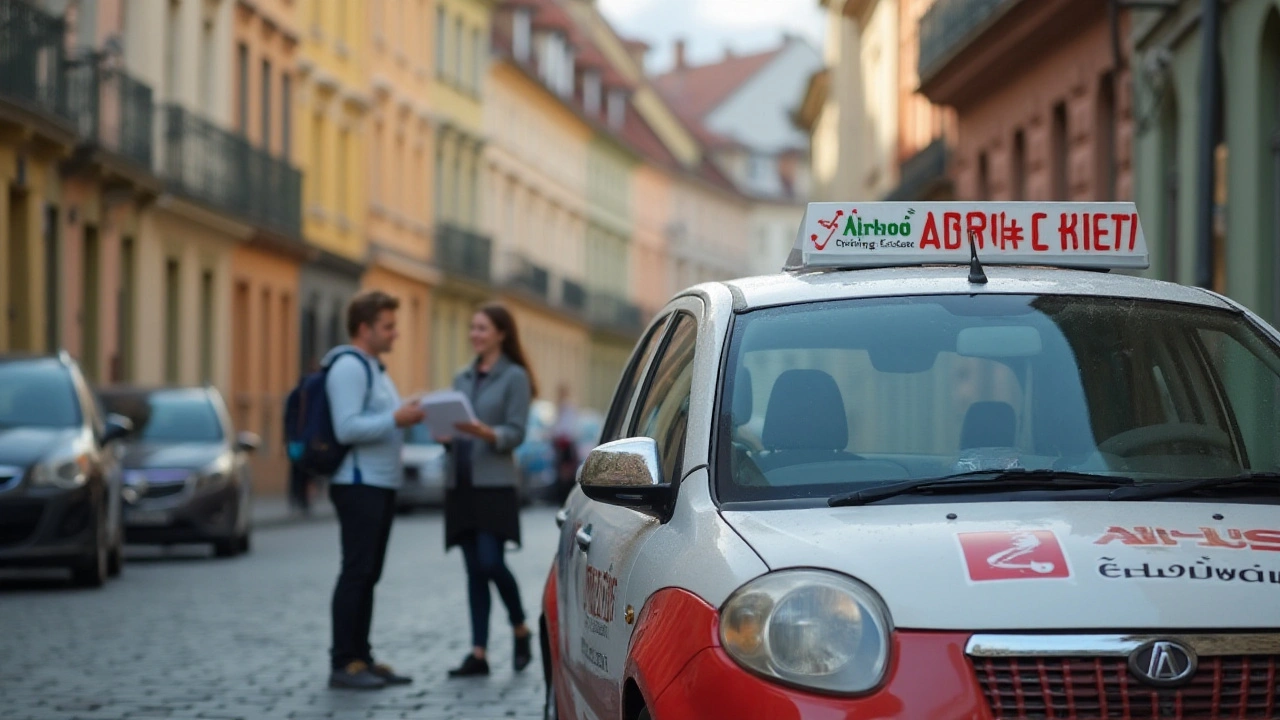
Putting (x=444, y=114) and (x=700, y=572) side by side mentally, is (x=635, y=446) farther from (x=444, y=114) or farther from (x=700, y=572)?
(x=444, y=114)

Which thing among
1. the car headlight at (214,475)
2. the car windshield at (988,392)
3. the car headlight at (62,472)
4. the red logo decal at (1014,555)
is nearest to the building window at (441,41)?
the car headlight at (214,475)

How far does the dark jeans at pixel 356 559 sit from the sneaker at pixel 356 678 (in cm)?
4

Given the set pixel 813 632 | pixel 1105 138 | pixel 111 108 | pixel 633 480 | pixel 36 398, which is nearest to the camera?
pixel 813 632

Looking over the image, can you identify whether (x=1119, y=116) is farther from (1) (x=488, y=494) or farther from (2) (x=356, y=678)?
(2) (x=356, y=678)

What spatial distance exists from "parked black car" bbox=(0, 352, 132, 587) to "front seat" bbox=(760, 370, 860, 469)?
12.5m

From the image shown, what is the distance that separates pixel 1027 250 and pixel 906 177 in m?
33.2

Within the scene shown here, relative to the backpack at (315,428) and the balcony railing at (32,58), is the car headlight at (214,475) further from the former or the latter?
the backpack at (315,428)

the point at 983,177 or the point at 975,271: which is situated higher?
the point at 983,177

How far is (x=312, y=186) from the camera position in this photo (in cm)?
5247

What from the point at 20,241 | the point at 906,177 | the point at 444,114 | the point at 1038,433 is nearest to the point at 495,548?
the point at 1038,433

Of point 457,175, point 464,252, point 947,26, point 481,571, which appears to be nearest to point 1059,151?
point 947,26

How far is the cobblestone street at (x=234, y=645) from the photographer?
35.1 ft

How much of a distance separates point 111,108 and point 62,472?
19046mm

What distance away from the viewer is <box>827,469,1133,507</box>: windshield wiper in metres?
5.51
